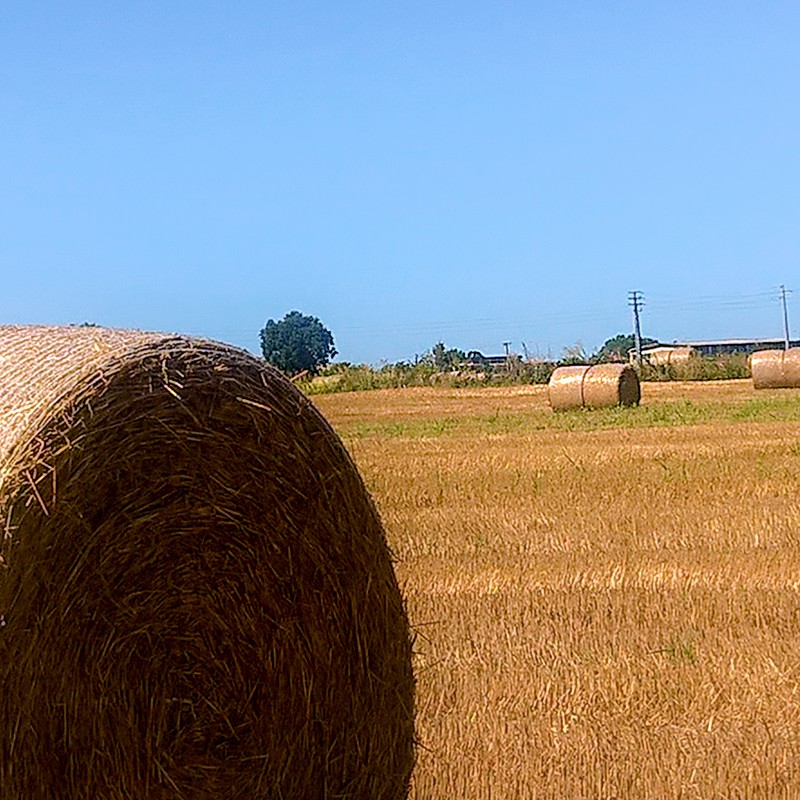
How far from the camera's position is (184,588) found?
168 inches

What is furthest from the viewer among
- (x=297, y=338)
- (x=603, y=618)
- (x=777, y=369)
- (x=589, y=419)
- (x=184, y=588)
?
(x=297, y=338)

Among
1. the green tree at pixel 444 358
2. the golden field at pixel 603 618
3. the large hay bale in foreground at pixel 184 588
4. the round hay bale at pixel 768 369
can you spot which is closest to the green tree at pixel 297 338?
the green tree at pixel 444 358

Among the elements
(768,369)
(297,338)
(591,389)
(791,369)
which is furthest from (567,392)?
(297,338)

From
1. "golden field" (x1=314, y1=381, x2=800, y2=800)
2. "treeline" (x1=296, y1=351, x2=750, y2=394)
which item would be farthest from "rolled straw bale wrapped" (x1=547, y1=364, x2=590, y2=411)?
"treeline" (x1=296, y1=351, x2=750, y2=394)

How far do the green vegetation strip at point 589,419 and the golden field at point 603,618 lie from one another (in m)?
6.53

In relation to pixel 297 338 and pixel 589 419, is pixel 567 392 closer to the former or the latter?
pixel 589 419

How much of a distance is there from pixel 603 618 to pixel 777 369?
2889 centimetres

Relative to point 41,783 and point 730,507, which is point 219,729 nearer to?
point 41,783

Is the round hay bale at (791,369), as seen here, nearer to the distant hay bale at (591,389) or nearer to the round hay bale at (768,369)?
the round hay bale at (768,369)

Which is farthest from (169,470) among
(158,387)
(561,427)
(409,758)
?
(561,427)

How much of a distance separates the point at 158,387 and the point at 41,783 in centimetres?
107

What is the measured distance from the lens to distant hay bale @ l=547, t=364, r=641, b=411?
29.6m

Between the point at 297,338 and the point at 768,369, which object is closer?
the point at 768,369

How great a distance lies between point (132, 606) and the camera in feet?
13.5
